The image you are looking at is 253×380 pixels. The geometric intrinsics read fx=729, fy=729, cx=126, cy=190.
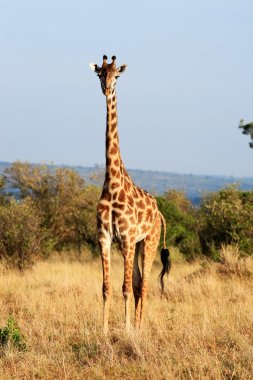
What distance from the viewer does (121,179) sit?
8.99 meters

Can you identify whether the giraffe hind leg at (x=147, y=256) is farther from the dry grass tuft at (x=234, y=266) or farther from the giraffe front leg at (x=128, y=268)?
the dry grass tuft at (x=234, y=266)

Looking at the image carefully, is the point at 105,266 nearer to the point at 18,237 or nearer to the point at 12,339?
the point at 12,339

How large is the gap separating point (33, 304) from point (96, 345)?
3190 millimetres

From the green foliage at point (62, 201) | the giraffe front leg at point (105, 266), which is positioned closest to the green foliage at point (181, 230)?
the green foliage at point (62, 201)

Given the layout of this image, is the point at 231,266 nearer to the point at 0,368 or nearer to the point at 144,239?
the point at 144,239

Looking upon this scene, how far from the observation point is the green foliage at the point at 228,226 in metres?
17.0

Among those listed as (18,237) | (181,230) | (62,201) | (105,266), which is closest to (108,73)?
(105,266)

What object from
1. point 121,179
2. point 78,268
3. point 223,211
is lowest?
point 78,268

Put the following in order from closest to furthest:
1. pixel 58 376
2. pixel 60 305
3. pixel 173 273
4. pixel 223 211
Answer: pixel 58 376 → pixel 60 305 → pixel 173 273 → pixel 223 211

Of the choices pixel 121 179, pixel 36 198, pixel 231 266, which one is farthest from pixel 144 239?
pixel 36 198

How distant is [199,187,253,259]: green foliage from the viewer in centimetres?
1698

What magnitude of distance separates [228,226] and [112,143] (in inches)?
351

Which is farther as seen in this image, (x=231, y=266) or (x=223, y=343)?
(x=231, y=266)

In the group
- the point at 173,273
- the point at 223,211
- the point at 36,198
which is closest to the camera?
the point at 173,273
